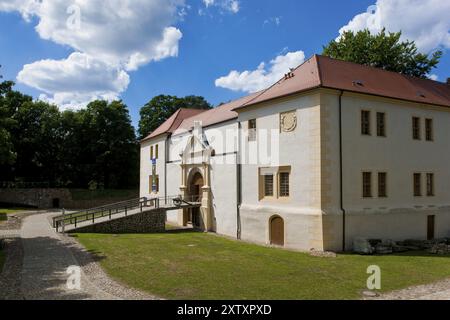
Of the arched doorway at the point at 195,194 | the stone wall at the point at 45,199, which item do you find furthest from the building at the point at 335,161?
the stone wall at the point at 45,199

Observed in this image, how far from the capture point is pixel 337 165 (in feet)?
65.8

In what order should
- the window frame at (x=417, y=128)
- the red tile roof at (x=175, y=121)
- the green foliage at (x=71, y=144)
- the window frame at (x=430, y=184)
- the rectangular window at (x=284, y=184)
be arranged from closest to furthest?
the rectangular window at (x=284, y=184), the window frame at (x=417, y=128), the window frame at (x=430, y=184), the red tile roof at (x=175, y=121), the green foliage at (x=71, y=144)

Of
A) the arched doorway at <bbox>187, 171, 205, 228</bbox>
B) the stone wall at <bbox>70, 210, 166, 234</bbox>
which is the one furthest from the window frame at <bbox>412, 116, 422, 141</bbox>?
the stone wall at <bbox>70, 210, 166, 234</bbox>

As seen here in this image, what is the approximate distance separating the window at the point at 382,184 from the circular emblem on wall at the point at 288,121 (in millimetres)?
5588

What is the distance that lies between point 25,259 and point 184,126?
71.3 ft

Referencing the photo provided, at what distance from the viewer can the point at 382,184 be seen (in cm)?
2162

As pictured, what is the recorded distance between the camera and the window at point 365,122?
21322mm

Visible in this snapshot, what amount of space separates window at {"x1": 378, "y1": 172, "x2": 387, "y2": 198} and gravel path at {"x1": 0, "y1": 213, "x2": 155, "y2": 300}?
1520 centimetres

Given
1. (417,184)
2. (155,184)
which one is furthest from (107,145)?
(417,184)

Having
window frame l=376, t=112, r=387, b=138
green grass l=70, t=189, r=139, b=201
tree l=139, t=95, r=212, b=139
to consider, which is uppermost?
tree l=139, t=95, r=212, b=139

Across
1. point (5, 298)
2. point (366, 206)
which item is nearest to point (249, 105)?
point (366, 206)

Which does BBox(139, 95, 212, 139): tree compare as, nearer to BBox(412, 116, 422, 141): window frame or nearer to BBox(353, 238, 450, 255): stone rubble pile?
BBox(412, 116, 422, 141): window frame

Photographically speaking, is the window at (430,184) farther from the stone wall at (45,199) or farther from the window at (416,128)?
the stone wall at (45,199)

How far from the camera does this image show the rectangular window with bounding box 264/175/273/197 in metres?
22.7
